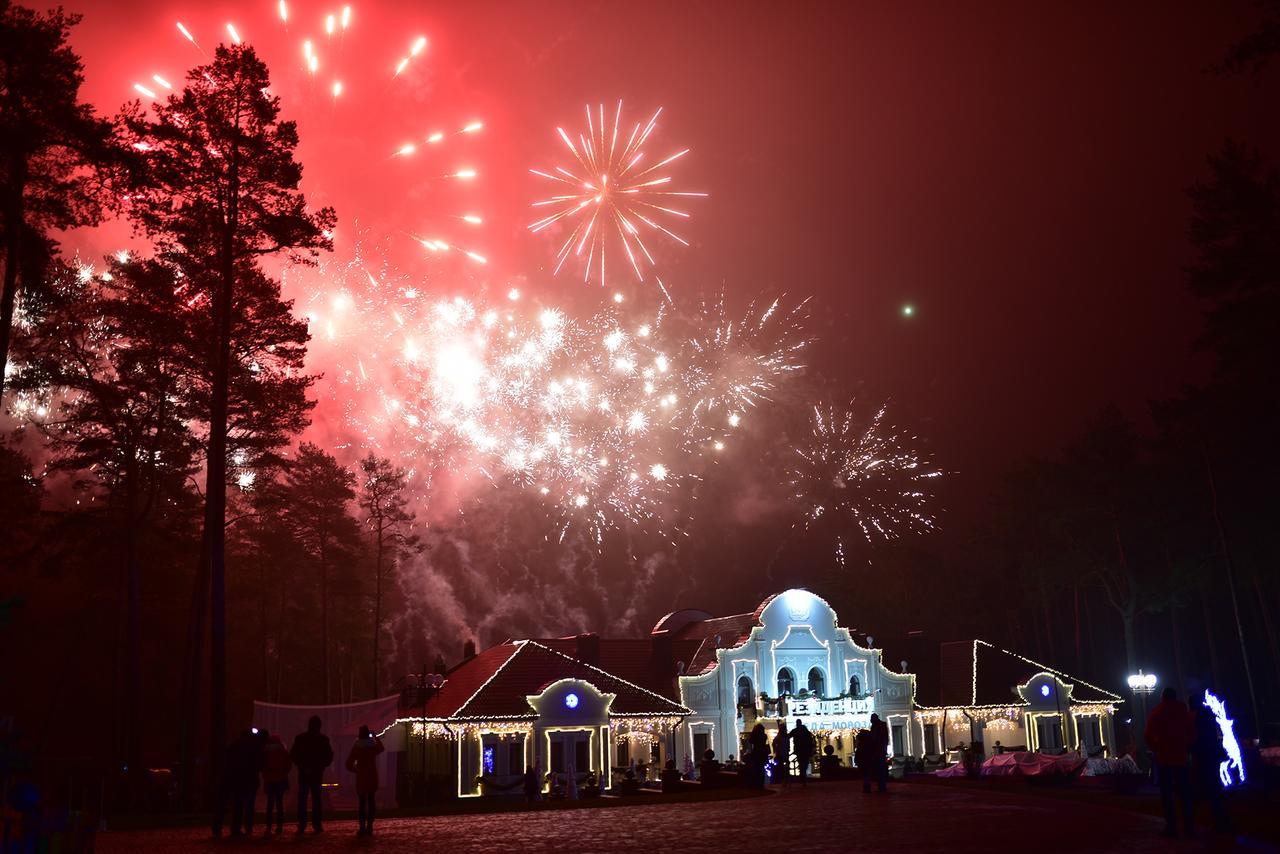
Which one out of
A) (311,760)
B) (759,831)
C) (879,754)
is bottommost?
(759,831)

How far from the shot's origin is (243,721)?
65.4m

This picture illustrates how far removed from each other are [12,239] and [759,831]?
17930 mm

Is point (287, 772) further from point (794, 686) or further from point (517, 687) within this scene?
point (794, 686)

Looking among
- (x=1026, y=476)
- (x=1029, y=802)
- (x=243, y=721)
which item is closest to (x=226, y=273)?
(x=1029, y=802)

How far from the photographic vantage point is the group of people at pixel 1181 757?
43.8 feet

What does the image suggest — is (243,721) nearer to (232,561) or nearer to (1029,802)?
(232,561)

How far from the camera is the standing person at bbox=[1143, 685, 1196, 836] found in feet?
43.9

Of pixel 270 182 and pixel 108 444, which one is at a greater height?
pixel 270 182

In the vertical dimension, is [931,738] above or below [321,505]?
below

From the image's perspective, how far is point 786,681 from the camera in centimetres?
5069

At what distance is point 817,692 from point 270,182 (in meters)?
35.4

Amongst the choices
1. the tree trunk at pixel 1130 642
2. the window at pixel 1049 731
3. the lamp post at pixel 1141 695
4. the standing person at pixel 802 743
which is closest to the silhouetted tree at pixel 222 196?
the standing person at pixel 802 743

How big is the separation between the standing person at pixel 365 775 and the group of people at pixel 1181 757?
11314mm

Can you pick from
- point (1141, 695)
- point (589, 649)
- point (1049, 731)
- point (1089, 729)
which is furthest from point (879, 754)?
point (1141, 695)
